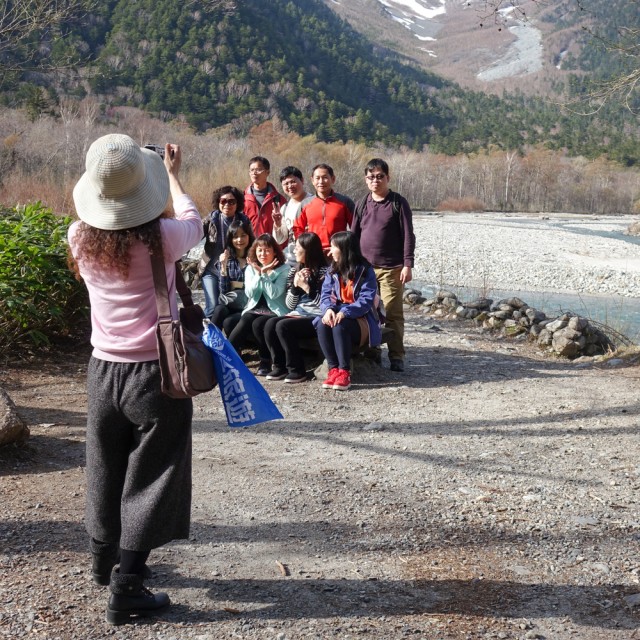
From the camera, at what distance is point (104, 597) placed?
136 inches

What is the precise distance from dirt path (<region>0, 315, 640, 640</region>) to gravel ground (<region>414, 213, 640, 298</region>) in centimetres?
913

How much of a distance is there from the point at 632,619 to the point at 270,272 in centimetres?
498

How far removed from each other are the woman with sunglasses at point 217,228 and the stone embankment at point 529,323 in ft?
12.9

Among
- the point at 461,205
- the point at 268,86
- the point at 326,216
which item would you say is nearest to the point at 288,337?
the point at 326,216

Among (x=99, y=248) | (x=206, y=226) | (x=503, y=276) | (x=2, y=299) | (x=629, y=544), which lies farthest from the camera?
(x=503, y=276)

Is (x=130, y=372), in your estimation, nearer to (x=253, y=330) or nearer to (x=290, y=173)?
(x=253, y=330)

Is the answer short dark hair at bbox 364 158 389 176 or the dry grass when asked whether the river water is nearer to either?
short dark hair at bbox 364 158 389 176

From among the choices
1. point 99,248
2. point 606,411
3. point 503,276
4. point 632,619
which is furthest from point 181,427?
point 503,276

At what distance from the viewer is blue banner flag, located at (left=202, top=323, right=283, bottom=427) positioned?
10.4 feet

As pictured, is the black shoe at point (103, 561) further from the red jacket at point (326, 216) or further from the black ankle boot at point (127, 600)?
A: the red jacket at point (326, 216)

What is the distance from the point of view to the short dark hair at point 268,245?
25.3ft

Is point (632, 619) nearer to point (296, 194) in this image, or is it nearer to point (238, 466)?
point (238, 466)

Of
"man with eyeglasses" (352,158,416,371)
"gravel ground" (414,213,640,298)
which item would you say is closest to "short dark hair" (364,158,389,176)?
"man with eyeglasses" (352,158,416,371)

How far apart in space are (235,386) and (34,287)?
5029 millimetres
